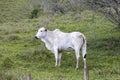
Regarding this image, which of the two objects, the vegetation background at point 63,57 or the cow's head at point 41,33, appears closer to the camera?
the vegetation background at point 63,57

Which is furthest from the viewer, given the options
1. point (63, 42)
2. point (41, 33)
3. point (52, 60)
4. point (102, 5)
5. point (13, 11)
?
point (13, 11)

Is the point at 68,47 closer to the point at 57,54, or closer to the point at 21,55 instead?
the point at 57,54

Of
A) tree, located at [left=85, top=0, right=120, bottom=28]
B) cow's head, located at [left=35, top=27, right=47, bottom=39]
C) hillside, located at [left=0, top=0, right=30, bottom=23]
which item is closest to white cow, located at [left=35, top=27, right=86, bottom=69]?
cow's head, located at [left=35, top=27, right=47, bottom=39]

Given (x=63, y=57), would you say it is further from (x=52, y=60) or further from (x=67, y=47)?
(x=67, y=47)

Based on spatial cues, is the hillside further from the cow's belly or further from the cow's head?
the cow's belly

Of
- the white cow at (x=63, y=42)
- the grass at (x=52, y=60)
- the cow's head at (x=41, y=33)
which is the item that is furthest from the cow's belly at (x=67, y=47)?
the cow's head at (x=41, y=33)

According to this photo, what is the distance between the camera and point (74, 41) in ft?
43.5

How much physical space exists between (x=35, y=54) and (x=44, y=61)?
0.93 meters

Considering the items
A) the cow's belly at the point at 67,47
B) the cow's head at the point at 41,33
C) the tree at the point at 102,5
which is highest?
the tree at the point at 102,5

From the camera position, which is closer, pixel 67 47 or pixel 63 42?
pixel 67 47

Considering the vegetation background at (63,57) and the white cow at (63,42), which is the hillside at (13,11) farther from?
the white cow at (63,42)

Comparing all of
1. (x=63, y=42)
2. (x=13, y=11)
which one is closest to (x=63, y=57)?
(x=63, y=42)

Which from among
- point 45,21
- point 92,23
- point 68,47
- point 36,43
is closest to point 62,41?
point 68,47

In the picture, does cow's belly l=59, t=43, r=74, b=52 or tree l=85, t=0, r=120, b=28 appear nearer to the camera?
cow's belly l=59, t=43, r=74, b=52
